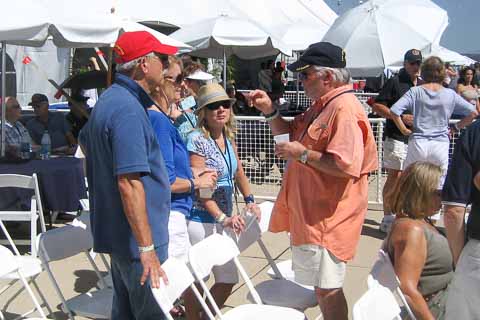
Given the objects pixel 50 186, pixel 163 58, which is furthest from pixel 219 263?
pixel 50 186

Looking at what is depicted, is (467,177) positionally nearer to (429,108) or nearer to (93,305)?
(93,305)

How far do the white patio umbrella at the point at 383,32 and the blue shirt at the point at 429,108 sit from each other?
6.50 m

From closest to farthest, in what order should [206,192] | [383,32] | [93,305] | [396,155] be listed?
1. [93,305]
2. [206,192]
3. [396,155]
4. [383,32]

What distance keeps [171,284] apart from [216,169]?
1.27 metres

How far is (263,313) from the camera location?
3.50 m

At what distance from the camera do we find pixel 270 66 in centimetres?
1738

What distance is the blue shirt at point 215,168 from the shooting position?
4176 millimetres

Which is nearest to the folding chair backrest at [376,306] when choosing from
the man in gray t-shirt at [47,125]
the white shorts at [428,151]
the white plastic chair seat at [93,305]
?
the white plastic chair seat at [93,305]

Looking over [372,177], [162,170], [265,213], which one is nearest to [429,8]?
[372,177]

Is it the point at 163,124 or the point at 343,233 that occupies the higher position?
the point at 163,124

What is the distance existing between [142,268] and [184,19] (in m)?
10.4

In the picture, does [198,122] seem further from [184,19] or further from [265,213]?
[184,19]

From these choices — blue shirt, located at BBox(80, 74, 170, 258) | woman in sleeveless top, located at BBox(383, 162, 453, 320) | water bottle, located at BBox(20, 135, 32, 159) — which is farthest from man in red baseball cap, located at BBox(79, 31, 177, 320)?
water bottle, located at BBox(20, 135, 32, 159)

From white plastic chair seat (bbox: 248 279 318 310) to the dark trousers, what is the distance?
92cm
